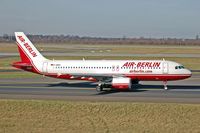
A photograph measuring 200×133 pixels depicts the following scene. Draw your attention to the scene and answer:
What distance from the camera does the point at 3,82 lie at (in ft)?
160

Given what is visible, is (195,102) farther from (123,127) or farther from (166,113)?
(123,127)

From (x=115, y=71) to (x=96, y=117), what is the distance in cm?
1600

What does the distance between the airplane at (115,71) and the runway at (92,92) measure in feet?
3.46

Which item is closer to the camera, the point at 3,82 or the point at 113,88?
the point at 113,88

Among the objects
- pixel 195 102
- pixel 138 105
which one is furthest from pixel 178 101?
pixel 138 105

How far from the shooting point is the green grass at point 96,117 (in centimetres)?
2497

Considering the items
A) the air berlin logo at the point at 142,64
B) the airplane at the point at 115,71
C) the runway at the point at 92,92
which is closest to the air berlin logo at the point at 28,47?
the airplane at the point at 115,71

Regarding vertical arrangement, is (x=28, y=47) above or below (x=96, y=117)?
above

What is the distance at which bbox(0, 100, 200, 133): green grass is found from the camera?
25.0m

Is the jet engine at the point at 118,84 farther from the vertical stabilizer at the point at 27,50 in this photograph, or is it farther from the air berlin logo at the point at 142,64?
the vertical stabilizer at the point at 27,50

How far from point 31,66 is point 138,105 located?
1928 centimetres

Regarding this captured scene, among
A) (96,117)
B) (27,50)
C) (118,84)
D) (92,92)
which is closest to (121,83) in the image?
(118,84)

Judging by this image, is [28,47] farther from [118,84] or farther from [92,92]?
[118,84]

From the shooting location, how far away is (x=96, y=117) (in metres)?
28.2
